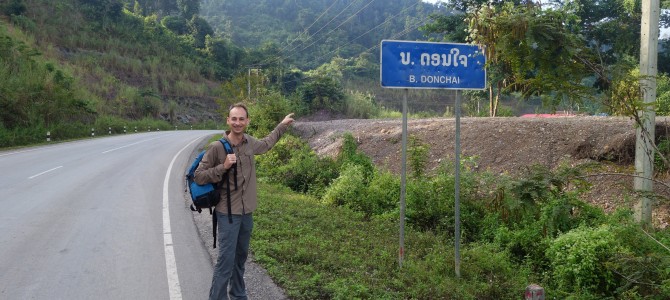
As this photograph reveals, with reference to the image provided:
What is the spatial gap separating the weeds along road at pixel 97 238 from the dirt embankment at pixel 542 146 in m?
5.46

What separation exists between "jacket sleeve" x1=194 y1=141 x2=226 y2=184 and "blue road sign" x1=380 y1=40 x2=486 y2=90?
2.10 m

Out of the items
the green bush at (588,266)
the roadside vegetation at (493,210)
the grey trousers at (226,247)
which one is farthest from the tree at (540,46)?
the grey trousers at (226,247)

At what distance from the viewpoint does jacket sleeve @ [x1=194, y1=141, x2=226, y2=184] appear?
4.05 metres

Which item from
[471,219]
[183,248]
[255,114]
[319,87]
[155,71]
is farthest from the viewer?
[155,71]

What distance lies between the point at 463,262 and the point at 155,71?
204ft

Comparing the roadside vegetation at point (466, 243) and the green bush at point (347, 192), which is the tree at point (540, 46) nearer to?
the roadside vegetation at point (466, 243)

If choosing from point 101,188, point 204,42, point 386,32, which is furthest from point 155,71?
point 101,188

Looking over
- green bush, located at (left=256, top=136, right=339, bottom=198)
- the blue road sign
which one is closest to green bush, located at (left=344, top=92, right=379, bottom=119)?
green bush, located at (left=256, top=136, right=339, bottom=198)

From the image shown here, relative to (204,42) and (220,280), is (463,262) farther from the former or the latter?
(204,42)

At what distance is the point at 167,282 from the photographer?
5.39 meters

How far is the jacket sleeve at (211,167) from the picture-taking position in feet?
13.3

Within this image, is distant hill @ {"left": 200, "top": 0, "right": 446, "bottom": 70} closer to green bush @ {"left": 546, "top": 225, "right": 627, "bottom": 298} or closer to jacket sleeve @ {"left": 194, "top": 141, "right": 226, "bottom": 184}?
green bush @ {"left": 546, "top": 225, "right": 627, "bottom": 298}

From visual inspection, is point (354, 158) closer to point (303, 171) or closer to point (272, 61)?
point (303, 171)

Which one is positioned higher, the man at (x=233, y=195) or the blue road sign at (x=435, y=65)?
the blue road sign at (x=435, y=65)
